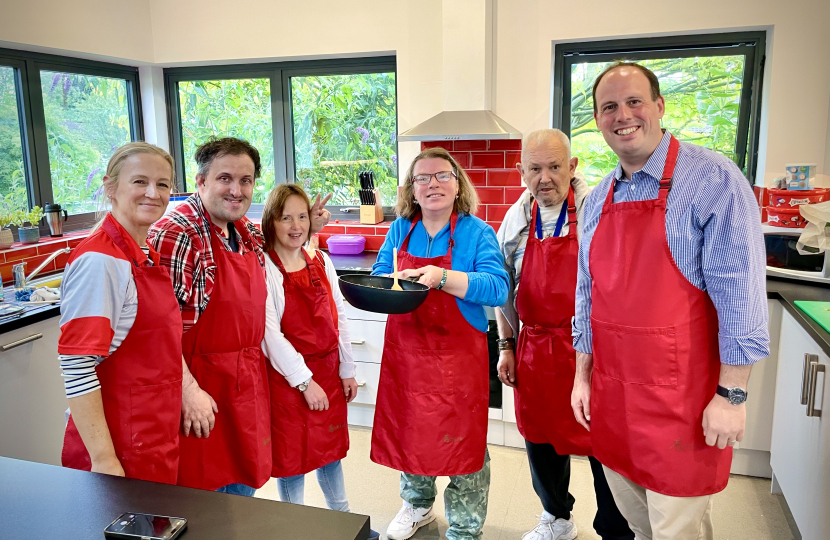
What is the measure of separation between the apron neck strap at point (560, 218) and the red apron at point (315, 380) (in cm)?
72

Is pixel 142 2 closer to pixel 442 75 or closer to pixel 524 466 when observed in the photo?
pixel 442 75

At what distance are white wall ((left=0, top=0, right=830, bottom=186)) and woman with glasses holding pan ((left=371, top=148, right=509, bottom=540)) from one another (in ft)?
4.22

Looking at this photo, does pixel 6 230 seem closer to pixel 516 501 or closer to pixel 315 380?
pixel 315 380

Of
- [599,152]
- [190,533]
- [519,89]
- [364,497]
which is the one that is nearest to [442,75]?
[519,89]

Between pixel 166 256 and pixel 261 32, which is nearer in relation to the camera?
pixel 166 256

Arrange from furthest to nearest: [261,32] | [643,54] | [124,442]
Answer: [261,32], [643,54], [124,442]

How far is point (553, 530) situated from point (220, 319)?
1.42 metres

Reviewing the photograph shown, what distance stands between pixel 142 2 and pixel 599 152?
281 centimetres

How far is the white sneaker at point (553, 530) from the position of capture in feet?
7.14

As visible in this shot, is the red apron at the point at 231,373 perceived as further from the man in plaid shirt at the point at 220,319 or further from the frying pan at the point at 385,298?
the frying pan at the point at 385,298

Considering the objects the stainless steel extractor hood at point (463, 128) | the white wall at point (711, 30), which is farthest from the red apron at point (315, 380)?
the white wall at point (711, 30)

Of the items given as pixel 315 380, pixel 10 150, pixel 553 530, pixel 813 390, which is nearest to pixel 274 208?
pixel 315 380

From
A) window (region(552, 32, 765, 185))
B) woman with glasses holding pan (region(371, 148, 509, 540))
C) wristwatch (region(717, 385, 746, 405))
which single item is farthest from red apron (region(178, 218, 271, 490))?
window (region(552, 32, 765, 185))

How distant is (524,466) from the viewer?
2762 mm
